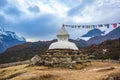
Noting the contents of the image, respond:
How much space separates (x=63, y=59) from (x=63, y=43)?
631 cm

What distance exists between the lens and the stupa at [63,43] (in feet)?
240

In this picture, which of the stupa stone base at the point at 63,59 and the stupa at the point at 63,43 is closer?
the stupa stone base at the point at 63,59

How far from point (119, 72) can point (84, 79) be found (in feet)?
17.3

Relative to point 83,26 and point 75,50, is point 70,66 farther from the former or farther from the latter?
point 83,26

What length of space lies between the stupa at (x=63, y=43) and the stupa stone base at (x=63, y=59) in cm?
119

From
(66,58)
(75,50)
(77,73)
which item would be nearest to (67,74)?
(77,73)

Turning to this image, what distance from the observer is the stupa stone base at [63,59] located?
6706 cm

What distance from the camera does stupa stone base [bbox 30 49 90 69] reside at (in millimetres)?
67062

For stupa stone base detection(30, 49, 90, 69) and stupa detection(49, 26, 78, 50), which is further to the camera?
stupa detection(49, 26, 78, 50)

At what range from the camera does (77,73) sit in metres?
58.0

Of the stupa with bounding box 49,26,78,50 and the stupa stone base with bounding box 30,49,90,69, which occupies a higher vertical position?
the stupa with bounding box 49,26,78,50

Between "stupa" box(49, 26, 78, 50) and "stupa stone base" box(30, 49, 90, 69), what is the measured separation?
1.19 meters

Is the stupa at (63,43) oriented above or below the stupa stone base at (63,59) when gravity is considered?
above

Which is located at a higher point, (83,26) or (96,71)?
(83,26)
